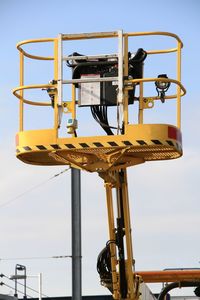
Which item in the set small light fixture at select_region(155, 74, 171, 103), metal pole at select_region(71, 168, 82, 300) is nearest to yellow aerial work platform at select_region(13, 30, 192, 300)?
small light fixture at select_region(155, 74, 171, 103)

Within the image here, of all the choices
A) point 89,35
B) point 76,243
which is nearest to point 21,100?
point 89,35

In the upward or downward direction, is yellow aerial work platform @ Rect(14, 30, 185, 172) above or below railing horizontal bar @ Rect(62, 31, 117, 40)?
below

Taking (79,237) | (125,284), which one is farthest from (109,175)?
(79,237)

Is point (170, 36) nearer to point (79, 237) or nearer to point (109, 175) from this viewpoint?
point (109, 175)

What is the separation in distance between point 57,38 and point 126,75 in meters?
1.01

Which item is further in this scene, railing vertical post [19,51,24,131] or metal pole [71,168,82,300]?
metal pole [71,168,82,300]

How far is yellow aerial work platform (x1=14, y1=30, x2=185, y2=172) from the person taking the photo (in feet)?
36.7

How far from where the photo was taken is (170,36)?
38.3ft

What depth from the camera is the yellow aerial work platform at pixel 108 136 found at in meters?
11.2

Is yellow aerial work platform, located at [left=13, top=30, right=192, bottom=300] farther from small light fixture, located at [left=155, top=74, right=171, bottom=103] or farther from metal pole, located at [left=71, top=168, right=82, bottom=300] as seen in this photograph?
metal pole, located at [left=71, top=168, right=82, bottom=300]

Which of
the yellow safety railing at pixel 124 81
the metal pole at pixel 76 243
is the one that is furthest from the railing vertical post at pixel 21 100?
the metal pole at pixel 76 243

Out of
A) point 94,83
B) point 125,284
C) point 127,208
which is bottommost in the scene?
point 125,284

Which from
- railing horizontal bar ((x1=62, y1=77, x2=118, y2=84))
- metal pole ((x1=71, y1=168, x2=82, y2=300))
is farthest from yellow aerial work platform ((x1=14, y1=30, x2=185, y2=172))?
metal pole ((x1=71, y1=168, x2=82, y2=300))

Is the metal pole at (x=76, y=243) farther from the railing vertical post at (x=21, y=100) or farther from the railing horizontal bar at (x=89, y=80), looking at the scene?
the railing horizontal bar at (x=89, y=80)
